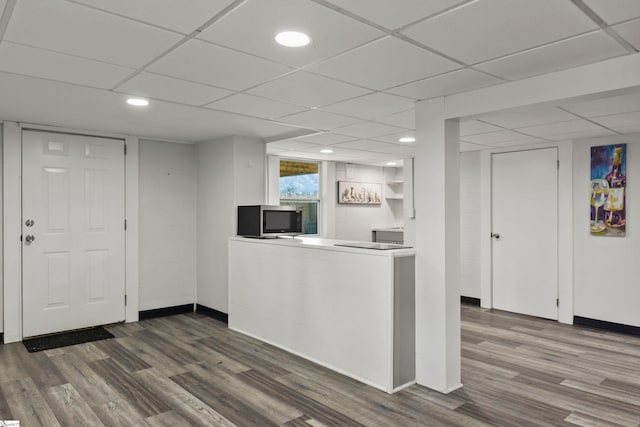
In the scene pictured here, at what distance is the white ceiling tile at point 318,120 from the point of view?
3.65 meters

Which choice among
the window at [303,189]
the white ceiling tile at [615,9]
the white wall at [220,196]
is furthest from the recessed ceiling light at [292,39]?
the window at [303,189]

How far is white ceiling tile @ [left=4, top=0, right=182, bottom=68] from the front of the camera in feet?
5.72

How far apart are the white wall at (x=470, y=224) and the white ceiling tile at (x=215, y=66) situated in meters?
3.98

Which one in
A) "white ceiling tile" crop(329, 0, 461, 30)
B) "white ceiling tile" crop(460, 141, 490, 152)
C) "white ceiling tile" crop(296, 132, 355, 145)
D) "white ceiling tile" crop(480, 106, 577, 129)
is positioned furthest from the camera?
"white ceiling tile" crop(460, 141, 490, 152)

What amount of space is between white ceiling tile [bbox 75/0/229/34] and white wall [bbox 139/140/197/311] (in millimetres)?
3356

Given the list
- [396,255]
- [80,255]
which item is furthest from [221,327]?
[396,255]

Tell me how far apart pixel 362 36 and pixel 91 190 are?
3.67 meters

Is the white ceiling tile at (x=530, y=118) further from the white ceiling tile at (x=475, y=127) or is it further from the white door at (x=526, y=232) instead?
the white door at (x=526, y=232)

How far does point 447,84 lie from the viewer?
2.72 meters

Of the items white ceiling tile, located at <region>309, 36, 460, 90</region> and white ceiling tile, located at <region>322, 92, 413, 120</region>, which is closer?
white ceiling tile, located at <region>309, 36, 460, 90</region>

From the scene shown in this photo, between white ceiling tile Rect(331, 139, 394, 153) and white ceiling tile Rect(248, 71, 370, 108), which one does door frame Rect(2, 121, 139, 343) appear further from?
white ceiling tile Rect(331, 139, 394, 153)

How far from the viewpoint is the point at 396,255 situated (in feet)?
9.70

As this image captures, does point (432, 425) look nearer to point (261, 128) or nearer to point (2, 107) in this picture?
point (261, 128)

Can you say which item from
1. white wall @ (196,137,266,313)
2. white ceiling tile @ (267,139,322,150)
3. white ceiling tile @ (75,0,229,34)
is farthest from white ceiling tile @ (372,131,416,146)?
white ceiling tile @ (75,0,229,34)
